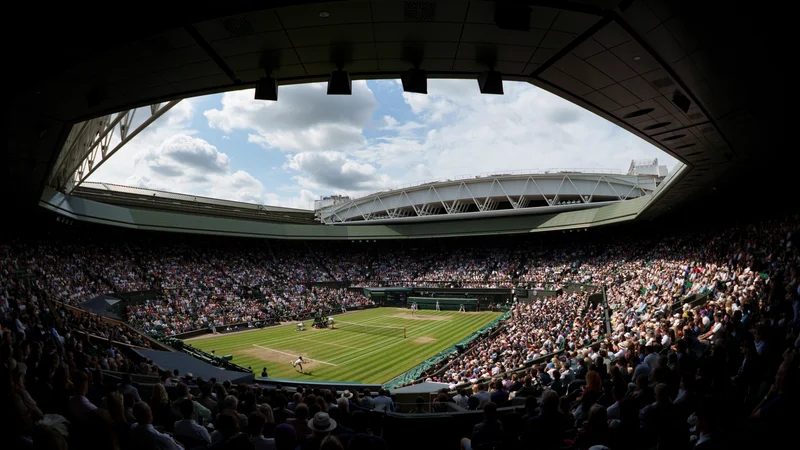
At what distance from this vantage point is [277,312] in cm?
3853

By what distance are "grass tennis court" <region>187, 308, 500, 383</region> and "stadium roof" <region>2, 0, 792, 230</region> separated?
55.9 ft

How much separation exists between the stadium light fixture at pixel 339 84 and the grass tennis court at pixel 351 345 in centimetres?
1714

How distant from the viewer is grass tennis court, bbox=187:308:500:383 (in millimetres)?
22859

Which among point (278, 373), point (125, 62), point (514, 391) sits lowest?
point (278, 373)

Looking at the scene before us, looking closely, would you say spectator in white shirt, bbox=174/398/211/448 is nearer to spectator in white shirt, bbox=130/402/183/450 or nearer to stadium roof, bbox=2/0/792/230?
spectator in white shirt, bbox=130/402/183/450

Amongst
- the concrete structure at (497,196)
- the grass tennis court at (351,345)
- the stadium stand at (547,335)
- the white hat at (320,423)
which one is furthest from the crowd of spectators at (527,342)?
the concrete structure at (497,196)

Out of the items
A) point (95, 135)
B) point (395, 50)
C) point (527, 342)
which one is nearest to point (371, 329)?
point (527, 342)

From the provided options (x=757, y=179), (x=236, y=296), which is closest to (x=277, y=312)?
(x=236, y=296)

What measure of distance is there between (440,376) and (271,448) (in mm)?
15606

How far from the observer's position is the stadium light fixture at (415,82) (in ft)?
23.3

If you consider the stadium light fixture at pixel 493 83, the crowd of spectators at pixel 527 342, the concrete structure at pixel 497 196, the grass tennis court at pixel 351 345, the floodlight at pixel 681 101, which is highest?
the concrete structure at pixel 497 196

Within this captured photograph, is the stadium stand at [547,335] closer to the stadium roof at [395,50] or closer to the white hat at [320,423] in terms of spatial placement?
the white hat at [320,423]

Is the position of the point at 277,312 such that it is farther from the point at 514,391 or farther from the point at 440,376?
the point at 514,391

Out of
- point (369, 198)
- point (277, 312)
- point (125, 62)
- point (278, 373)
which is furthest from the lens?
point (369, 198)
